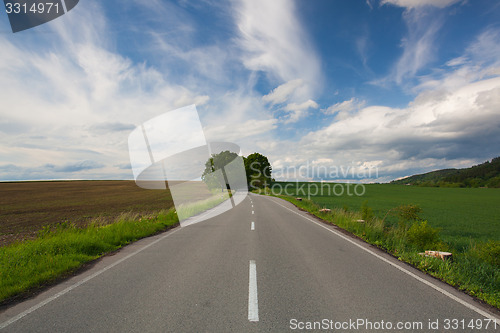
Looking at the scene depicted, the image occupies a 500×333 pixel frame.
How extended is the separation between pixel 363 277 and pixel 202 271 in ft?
11.1

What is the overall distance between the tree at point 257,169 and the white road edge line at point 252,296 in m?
65.7

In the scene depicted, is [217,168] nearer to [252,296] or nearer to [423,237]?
[423,237]

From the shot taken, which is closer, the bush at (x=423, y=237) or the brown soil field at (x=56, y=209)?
the bush at (x=423, y=237)

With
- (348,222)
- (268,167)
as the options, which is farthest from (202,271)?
(268,167)

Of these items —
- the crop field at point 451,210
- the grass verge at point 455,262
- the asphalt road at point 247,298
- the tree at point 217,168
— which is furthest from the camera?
the tree at point 217,168

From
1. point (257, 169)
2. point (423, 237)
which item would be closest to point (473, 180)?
point (257, 169)

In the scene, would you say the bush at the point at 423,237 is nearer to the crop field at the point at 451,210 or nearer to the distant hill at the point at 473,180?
the crop field at the point at 451,210

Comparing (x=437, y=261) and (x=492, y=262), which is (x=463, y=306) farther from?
(x=492, y=262)

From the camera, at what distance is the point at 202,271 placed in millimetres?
5230

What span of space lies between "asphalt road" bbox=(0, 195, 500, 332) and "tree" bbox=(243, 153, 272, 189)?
6451cm

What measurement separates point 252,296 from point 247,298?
0.11 m

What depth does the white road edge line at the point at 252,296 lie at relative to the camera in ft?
10.9

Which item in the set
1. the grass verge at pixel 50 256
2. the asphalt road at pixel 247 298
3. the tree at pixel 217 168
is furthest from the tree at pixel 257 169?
the asphalt road at pixel 247 298

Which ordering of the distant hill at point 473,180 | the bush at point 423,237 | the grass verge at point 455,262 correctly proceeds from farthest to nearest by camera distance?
the distant hill at point 473,180 < the bush at point 423,237 < the grass verge at point 455,262
